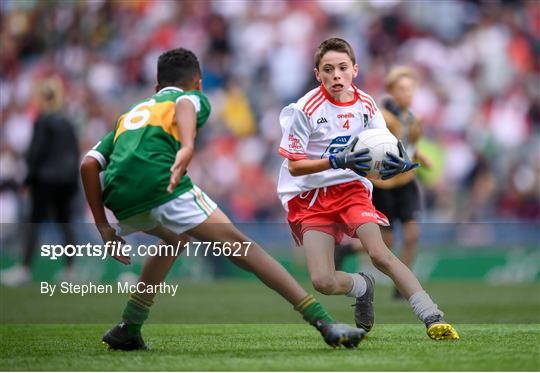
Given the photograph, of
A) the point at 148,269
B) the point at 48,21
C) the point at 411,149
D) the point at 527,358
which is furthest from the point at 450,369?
the point at 48,21

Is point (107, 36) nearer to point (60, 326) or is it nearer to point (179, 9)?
point (179, 9)

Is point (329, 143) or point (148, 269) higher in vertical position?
point (329, 143)

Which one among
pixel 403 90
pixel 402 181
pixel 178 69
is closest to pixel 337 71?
pixel 178 69

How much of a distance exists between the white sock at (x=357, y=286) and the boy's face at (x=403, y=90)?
12.4 feet

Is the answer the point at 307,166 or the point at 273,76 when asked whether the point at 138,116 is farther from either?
the point at 273,76

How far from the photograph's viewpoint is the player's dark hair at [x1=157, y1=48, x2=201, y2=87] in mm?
7043

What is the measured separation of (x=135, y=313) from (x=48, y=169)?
809 centimetres

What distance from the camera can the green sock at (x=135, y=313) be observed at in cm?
712

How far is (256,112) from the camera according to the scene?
1923 centimetres

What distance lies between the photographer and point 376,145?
23.0 ft

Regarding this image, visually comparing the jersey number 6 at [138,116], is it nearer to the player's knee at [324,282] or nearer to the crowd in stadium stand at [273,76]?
the player's knee at [324,282]

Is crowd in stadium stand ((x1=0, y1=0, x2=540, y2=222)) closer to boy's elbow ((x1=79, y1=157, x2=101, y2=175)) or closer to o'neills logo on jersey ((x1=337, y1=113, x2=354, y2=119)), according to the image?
o'neills logo on jersey ((x1=337, y1=113, x2=354, y2=119))

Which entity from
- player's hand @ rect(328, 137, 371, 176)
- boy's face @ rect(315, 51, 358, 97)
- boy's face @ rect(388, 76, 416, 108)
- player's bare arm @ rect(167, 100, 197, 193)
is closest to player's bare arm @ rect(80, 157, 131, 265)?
player's bare arm @ rect(167, 100, 197, 193)

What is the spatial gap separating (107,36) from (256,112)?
12.1ft
